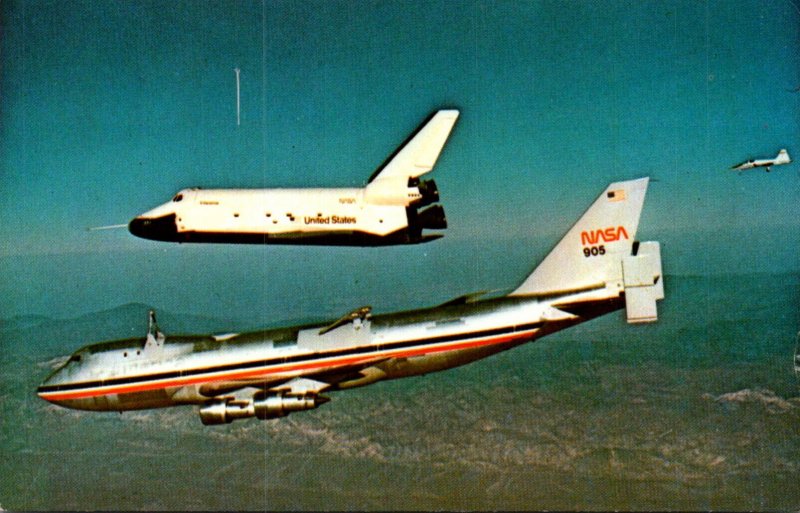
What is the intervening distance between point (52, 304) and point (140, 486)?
3.05 meters

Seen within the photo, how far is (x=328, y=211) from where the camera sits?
33.2 feet

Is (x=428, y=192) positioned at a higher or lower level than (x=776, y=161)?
lower

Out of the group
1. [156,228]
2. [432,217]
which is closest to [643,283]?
[432,217]

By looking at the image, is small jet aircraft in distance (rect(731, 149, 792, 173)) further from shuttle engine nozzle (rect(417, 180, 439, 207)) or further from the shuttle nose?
the shuttle nose

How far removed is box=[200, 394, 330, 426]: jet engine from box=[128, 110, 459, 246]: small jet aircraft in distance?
2170mm

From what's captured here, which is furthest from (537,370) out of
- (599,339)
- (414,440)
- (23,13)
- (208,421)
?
(23,13)

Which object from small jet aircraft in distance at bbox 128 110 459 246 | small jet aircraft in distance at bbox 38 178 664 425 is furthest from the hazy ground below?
small jet aircraft in distance at bbox 128 110 459 246

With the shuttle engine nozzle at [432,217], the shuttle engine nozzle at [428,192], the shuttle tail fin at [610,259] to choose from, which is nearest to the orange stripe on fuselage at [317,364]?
the shuttle tail fin at [610,259]

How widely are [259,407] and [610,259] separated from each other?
5.19 meters

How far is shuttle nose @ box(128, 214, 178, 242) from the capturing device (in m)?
10.4

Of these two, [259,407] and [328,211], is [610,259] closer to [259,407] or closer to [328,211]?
[328,211]

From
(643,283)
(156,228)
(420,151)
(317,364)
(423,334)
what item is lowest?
(317,364)

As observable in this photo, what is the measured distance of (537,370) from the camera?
11.1 m

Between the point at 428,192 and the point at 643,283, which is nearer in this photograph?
the point at 643,283
